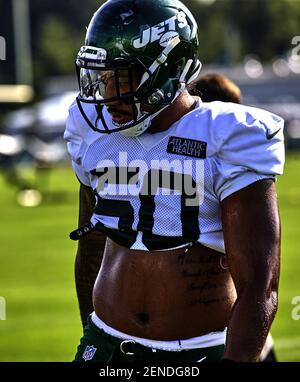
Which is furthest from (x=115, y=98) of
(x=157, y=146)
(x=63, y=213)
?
(x=63, y=213)

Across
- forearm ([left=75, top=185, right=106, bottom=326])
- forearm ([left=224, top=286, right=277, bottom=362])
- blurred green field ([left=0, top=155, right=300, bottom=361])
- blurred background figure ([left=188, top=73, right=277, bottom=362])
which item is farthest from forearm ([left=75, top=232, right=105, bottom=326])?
blurred green field ([left=0, top=155, right=300, bottom=361])

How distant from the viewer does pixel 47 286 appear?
11.8 meters

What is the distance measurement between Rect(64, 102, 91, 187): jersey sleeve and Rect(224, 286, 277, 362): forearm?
893 mm

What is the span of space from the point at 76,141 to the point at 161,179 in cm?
44

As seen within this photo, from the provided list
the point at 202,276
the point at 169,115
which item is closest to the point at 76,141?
the point at 169,115

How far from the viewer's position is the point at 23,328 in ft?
31.0

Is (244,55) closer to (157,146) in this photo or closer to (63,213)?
(63,213)

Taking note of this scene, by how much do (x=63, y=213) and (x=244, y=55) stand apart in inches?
1972

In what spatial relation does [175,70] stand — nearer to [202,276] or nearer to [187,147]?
[187,147]

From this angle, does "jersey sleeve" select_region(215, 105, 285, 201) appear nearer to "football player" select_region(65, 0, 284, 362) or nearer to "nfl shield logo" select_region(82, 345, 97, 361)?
"football player" select_region(65, 0, 284, 362)

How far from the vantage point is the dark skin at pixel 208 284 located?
329cm

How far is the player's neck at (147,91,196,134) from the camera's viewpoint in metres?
3.71

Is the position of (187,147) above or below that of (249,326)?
above

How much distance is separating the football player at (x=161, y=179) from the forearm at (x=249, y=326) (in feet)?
0.73
